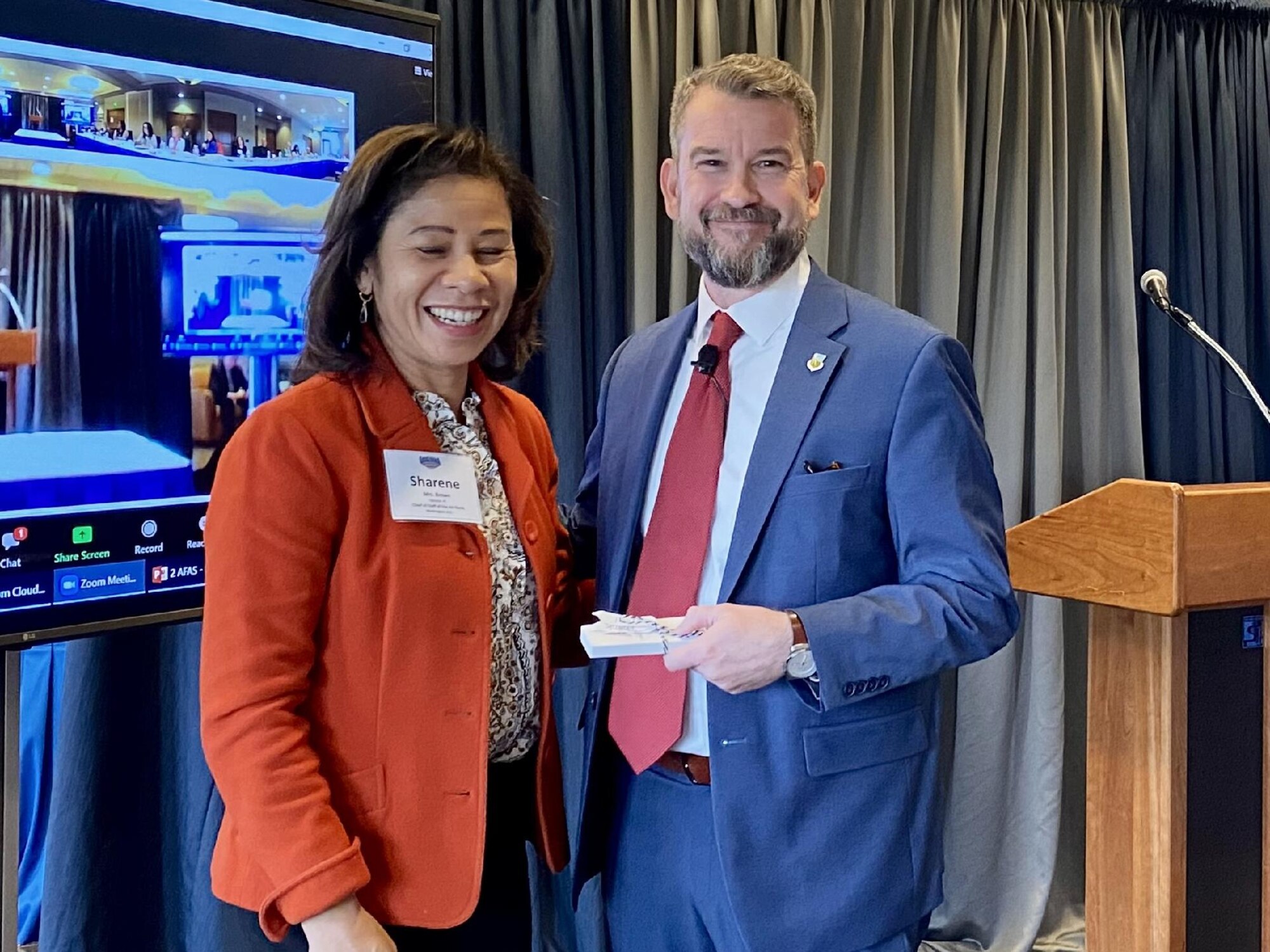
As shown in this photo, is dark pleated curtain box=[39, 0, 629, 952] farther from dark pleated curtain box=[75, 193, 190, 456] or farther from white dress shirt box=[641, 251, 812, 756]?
white dress shirt box=[641, 251, 812, 756]

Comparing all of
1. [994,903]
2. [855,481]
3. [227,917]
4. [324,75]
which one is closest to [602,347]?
[324,75]

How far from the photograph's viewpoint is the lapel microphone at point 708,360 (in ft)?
5.76

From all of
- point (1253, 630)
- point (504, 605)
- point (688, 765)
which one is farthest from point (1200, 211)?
point (504, 605)

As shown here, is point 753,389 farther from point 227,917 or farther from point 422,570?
point 227,917

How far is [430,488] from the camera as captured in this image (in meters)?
1.52

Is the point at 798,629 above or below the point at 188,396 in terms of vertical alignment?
below

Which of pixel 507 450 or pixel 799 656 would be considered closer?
pixel 799 656

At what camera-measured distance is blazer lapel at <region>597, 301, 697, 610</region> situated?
5.90 feet

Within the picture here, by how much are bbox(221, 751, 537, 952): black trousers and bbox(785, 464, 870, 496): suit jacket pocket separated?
1.72 ft

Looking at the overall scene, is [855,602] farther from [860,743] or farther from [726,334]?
[726,334]

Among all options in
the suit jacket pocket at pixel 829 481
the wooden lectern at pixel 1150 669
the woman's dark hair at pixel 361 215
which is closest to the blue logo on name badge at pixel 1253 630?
the wooden lectern at pixel 1150 669

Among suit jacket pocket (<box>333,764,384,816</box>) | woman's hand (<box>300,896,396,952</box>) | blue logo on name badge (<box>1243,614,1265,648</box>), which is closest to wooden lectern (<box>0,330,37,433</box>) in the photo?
suit jacket pocket (<box>333,764,384,816</box>)

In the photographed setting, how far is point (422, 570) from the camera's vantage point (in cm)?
148

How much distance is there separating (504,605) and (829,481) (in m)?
0.46
